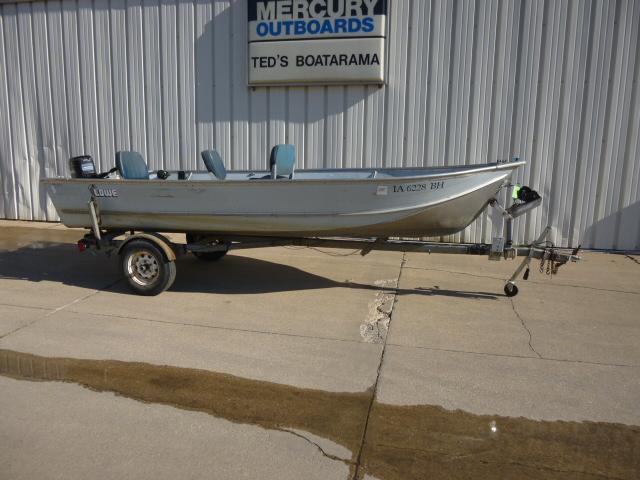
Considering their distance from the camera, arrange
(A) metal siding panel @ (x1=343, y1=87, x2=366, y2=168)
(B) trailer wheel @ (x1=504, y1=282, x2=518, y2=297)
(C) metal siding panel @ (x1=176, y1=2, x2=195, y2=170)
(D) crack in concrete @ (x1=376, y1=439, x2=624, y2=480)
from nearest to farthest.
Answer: (D) crack in concrete @ (x1=376, y1=439, x2=624, y2=480) < (B) trailer wheel @ (x1=504, y1=282, x2=518, y2=297) < (A) metal siding panel @ (x1=343, y1=87, x2=366, y2=168) < (C) metal siding panel @ (x1=176, y1=2, x2=195, y2=170)

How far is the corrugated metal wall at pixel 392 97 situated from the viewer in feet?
26.9

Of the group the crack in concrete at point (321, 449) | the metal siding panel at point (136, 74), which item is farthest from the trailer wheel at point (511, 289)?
the metal siding panel at point (136, 74)

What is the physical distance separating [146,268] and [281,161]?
6.56 feet

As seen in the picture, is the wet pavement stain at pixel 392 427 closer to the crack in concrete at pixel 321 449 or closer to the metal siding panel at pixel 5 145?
the crack in concrete at pixel 321 449

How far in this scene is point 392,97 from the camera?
8742 mm

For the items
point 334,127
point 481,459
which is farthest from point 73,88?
point 481,459

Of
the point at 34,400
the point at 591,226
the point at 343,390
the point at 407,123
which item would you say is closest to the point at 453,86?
the point at 407,123

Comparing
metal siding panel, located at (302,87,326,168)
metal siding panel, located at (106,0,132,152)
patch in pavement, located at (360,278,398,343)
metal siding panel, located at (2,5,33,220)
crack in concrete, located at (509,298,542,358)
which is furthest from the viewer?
metal siding panel, located at (2,5,33,220)

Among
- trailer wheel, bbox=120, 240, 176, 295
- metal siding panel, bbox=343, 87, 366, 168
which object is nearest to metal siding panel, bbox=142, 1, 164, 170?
metal siding panel, bbox=343, 87, 366, 168

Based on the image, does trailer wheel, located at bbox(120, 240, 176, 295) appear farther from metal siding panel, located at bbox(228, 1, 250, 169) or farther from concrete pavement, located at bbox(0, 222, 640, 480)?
metal siding panel, located at bbox(228, 1, 250, 169)

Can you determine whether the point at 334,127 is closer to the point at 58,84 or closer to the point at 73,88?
the point at 73,88

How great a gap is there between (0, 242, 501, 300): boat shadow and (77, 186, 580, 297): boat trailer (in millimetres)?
337

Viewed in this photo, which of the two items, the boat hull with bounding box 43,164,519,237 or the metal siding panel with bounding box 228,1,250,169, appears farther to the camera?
the metal siding panel with bounding box 228,1,250,169

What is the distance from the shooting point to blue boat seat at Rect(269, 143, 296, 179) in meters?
6.49
